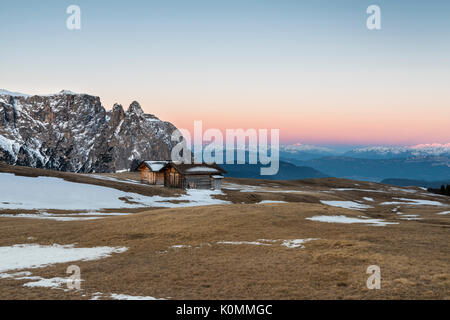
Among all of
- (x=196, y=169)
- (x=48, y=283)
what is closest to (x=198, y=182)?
(x=196, y=169)

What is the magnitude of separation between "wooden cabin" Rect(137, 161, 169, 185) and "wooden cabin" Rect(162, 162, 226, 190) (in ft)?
12.5

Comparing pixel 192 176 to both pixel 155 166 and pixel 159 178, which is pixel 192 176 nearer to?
pixel 159 178

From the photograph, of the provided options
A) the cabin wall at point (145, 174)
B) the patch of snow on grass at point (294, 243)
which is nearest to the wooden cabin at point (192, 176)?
the cabin wall at point (145, 174)

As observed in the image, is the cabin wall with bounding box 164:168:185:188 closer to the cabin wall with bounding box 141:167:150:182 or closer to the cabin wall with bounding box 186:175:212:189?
the cabin wall with bounding box 186:175:212:189

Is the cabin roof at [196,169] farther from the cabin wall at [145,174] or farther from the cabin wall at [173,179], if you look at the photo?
the cabin wall at [145,174]

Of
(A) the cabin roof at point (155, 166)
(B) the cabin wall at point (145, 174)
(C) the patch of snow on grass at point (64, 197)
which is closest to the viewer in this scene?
(C) the patch of snow on grass at point (64, 197)

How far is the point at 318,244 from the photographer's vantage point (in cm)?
1891

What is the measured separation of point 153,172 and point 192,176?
14.3m

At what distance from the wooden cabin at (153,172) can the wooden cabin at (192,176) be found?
3796 mm

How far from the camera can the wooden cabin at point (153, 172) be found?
8694cm

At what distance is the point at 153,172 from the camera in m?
88.1

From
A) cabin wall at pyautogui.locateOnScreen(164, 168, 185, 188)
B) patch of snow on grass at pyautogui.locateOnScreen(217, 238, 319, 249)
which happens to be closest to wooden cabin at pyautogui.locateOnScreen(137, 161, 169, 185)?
cabin wall at pyautogui.locateOnScreen(164, 168, 185, 188)
